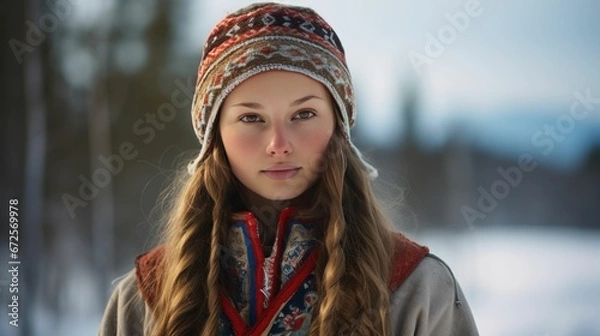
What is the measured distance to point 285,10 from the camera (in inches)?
70.4

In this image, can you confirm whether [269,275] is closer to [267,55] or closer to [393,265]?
[393,265]

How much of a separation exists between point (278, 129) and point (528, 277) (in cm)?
527

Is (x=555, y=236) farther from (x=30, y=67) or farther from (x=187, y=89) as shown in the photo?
(x=30, y=67)

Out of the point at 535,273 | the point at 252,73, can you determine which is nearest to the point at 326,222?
the point at 252,73

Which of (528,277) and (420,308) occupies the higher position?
(420,308)

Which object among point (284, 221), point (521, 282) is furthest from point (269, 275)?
point (521, 282)

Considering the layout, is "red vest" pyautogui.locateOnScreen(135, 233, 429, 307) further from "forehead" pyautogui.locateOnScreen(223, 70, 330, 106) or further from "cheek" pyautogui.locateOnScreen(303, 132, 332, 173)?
"forehead" pyautogui.locateOnScreen(223, 70, 330, 106)

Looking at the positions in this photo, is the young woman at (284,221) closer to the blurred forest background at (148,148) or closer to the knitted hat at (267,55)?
the knitted hat at (267,55)

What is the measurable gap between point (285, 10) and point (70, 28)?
232 inches

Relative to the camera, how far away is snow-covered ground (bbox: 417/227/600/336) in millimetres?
4973

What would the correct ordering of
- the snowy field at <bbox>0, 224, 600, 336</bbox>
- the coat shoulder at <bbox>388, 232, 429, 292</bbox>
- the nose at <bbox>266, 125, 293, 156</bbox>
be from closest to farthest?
the nose at <bbox>266, 125, 293, 156</bbox>, the coat shoulder at <bbox>388, 232, 429, 292</bbox>, the snowy field at <bbox>0, 224, 600, 336</bbox>

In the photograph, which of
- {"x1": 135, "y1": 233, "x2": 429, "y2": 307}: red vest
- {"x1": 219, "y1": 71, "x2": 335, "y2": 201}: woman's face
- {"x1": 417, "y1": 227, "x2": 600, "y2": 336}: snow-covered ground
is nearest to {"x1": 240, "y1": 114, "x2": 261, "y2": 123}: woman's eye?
{"x1": 219, "y1": 71, "x2": 335, "y2": 201}: woman's face

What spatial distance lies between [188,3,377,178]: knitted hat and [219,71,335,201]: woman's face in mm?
24

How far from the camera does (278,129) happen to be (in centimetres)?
165
